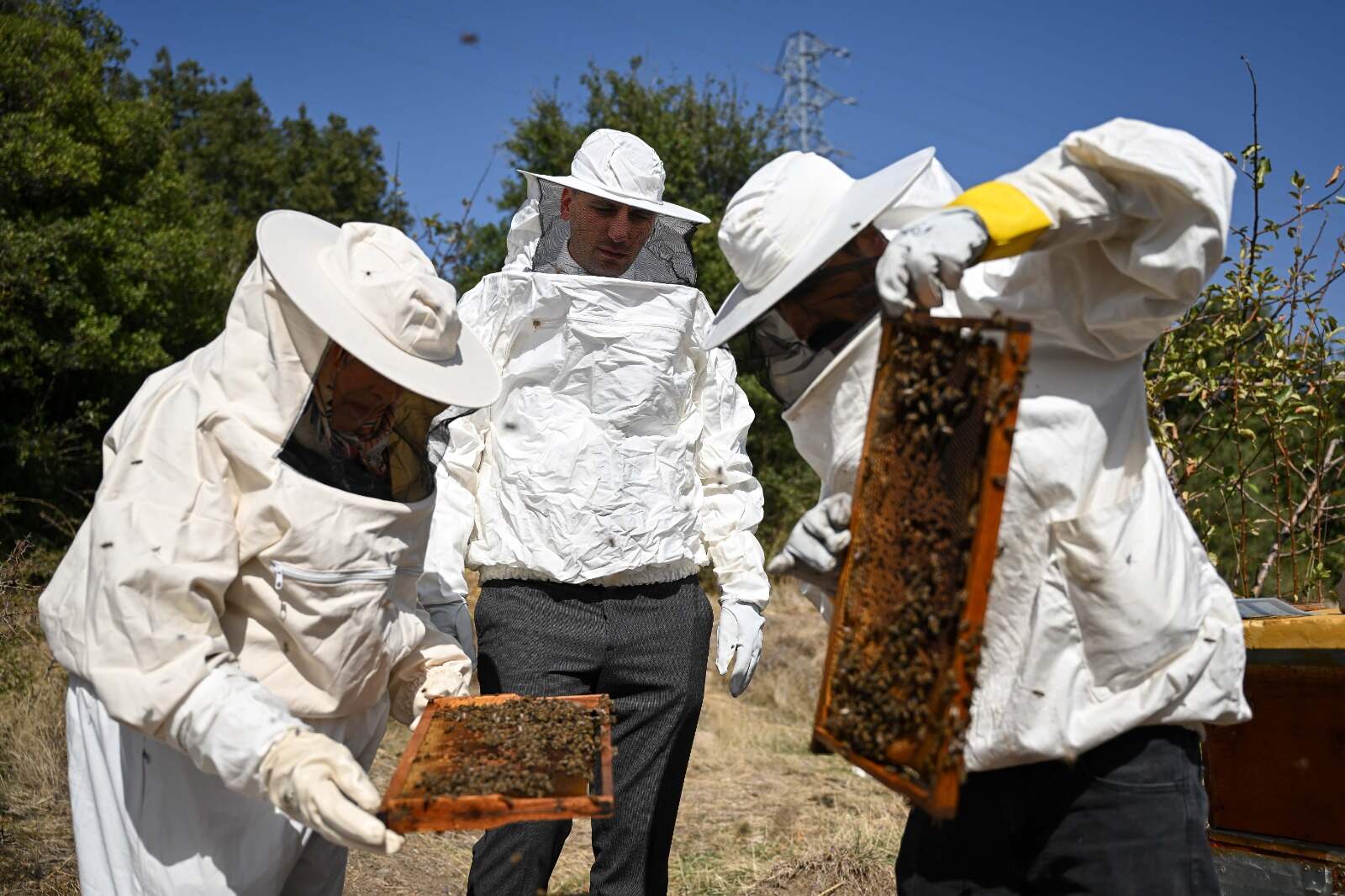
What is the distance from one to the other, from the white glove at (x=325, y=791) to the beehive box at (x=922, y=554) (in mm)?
916

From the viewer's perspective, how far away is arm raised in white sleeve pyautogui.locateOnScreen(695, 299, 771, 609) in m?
4.17

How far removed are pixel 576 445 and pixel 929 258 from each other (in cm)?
198

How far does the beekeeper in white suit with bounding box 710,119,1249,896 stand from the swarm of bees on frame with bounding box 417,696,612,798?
0.74 m

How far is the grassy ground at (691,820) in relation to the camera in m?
4.94

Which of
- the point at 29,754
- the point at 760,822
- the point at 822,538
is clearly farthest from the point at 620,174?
the point at 29,754

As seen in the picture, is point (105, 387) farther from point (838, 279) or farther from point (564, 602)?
point (838, 279)

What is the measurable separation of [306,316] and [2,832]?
12.6 feet

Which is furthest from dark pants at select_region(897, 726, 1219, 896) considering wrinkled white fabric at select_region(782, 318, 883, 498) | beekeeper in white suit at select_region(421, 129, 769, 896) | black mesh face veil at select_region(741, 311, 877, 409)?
beekeeper in white suit at select_region(421, 129, 769, 896)

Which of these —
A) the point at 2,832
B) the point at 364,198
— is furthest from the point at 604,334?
the point at 364,198

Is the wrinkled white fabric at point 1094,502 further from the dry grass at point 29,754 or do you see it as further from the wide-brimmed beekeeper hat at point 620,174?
the dry grass at point 29,754

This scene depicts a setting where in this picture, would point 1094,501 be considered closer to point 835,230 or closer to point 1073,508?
point 1073,508

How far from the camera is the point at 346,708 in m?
2.76

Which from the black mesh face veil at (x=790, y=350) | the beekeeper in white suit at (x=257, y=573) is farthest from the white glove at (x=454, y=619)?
the black mesh face veil at (x=790, y=350)

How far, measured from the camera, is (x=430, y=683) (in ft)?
10.1
